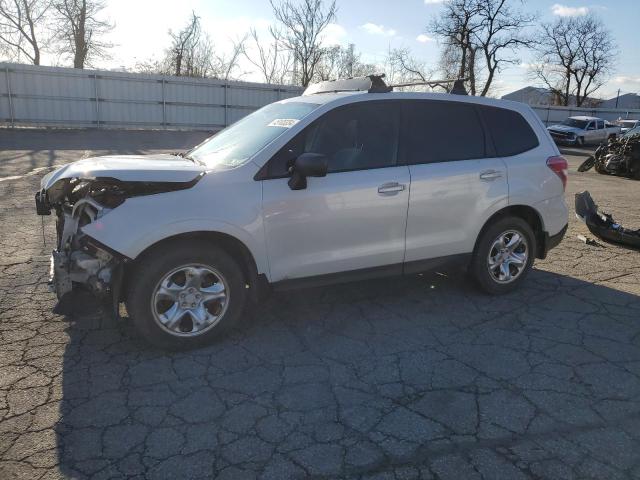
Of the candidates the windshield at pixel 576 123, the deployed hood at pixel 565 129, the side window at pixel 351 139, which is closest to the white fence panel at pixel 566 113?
the windshield at pixel 576 123

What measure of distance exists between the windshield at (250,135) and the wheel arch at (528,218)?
1.97 m

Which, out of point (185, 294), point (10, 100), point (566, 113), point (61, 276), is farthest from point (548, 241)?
point (566, 113)

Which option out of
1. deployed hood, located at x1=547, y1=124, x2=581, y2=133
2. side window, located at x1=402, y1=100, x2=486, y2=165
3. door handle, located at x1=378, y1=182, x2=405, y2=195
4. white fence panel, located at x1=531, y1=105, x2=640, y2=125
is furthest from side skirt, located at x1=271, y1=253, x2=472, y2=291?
white fence panel, located at x1=531, y1=105, x2=640, y2=125

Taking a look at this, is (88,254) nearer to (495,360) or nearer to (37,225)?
(495,360)

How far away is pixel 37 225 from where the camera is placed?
7078 millimetres

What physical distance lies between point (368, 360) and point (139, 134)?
18.9m

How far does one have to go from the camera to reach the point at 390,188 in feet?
14.2

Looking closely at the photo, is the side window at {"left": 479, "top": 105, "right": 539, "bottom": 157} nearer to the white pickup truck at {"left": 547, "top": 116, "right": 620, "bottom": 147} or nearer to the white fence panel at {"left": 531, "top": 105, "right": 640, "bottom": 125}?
the white pickup truck at {"left": 547, "top": 116, "right": 620, "bottom": 147}

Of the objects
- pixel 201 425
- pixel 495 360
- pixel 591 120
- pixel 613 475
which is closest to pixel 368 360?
pixel 495 360

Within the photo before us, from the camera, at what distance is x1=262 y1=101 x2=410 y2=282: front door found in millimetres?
3959

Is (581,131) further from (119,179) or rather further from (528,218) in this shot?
(119,179)

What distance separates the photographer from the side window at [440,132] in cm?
455

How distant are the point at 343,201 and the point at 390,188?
0.45 m

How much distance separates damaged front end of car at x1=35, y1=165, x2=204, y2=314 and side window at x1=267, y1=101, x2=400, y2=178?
A: 0.72 m
